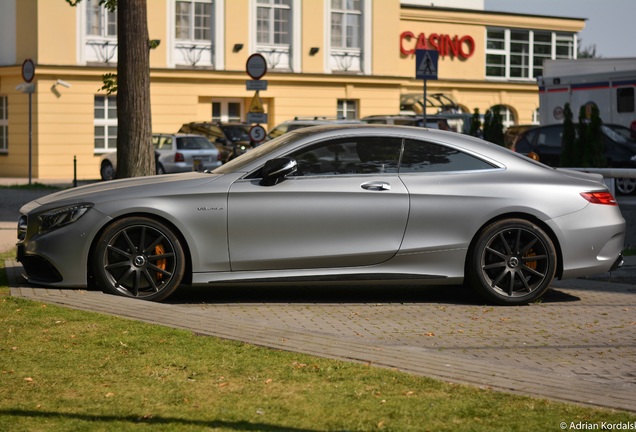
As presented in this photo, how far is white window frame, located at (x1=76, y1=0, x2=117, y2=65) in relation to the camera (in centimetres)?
4238

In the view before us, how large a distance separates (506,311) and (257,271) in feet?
7.00

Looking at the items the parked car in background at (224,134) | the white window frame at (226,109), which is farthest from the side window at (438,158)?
the white window frame at (226,109)

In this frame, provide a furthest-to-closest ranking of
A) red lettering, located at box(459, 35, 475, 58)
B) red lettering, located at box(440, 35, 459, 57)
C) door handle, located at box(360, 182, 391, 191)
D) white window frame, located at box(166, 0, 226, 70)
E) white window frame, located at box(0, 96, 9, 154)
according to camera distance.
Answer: red lettering, located at box(459, 35, 475, 58) < red lettering, located at box(440, 35, 459, 57) < white window frame, located at box(166, 0, 226, 70) < white window frame, located at box(0, 96, 9, 154) < door handle, located at box(360, 182, 391, 191)

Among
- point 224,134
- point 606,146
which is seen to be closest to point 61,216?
point 606,146

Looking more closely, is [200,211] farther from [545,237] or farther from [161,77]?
[161,77]

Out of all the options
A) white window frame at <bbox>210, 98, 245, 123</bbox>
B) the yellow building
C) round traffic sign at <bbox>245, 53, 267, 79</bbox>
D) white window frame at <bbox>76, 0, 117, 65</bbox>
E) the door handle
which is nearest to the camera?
the door handle

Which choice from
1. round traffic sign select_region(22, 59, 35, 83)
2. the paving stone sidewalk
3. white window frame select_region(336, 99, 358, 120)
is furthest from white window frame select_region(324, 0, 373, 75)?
the paving stone sidewalk

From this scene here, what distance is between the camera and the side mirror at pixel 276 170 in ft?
32.2

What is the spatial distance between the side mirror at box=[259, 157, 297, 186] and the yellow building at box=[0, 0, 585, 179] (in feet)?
93.6

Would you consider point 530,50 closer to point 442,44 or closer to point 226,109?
point 442,44

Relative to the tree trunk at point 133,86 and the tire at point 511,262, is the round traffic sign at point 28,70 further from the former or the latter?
the tire at point 511,262

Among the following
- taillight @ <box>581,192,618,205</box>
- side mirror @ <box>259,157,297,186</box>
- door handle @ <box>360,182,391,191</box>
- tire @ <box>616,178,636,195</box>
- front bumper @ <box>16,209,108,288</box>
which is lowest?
tire @ <box>616,178,636,195</box>

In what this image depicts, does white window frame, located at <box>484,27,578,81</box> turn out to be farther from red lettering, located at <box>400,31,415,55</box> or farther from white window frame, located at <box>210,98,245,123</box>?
white window frame, located at <box>210,98,245,123</box>

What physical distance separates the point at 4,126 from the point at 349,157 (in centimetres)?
3554
